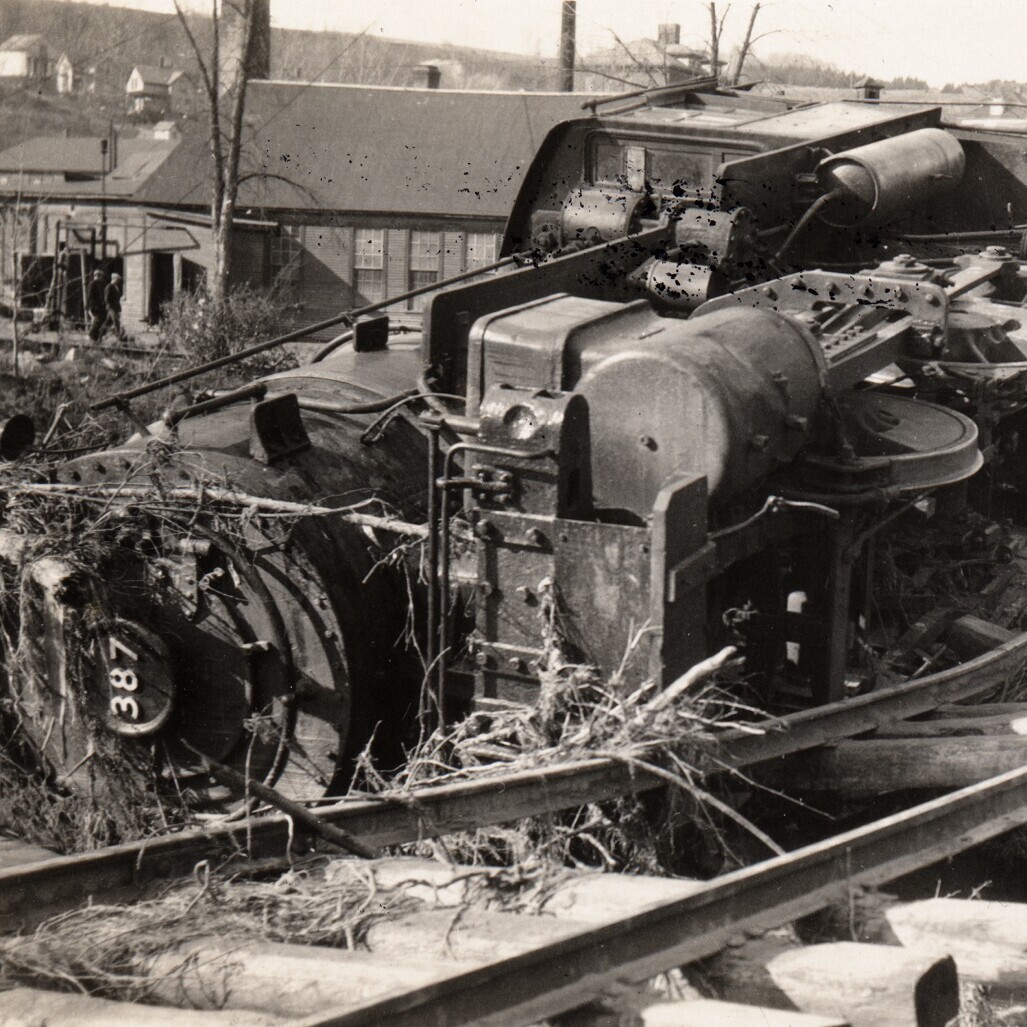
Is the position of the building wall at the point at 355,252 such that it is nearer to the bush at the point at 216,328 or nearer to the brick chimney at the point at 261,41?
the brick chimney at the point at 261,41

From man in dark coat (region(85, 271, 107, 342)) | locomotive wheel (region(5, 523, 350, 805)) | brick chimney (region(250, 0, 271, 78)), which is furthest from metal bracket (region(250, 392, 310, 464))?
man in dark coat (region(85, 271, 107, 342))

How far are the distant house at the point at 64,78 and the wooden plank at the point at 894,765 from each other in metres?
72.3

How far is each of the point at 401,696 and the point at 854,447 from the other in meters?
2.50

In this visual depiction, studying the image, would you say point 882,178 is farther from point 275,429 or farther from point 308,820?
point 308,820

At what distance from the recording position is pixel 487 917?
4.79m

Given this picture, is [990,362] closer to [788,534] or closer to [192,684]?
[788,534]

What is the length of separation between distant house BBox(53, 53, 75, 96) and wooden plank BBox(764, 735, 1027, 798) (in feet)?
237

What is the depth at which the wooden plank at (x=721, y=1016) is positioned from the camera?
3.98 metres

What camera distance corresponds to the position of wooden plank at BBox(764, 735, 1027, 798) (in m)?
6.84

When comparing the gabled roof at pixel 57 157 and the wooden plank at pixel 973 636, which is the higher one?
the gabled roof at pixel 57 157

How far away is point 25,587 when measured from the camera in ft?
23.1

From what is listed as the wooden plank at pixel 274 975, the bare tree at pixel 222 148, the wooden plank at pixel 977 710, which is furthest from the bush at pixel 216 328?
the wooden plank at pixel 274 975

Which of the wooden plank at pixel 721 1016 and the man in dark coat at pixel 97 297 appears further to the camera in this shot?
the man in dark coat at pixel 97 297

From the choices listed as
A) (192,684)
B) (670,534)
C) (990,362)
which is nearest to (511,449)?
(670,534)
